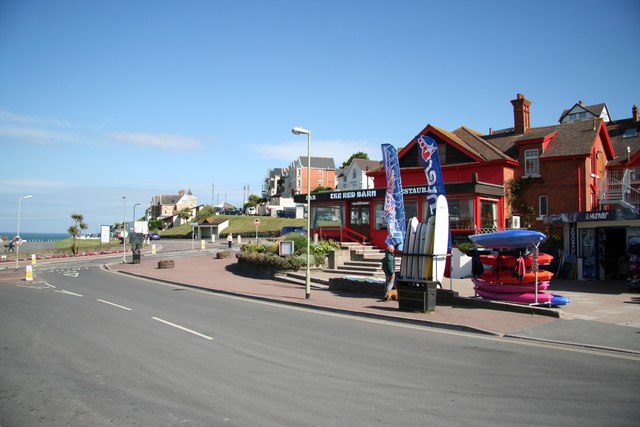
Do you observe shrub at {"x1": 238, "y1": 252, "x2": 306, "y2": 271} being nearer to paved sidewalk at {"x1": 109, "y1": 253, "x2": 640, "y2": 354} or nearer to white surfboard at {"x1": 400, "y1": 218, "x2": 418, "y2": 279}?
paved sidewalk at {"x1": 109, "y1": 253, "x2": 640, "y2": 354}

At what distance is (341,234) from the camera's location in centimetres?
2766

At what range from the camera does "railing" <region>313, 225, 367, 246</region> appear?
2742 cm

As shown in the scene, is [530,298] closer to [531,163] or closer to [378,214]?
[378,214]

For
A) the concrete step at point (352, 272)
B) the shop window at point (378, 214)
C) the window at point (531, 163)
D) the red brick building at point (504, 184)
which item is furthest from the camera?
the window at point (531, 163)

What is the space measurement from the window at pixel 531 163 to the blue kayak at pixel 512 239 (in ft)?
56.3

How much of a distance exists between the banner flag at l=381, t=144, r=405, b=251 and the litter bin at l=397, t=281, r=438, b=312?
4.55m

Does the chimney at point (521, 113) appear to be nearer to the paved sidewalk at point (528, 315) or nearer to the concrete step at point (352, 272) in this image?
the paved sidewalk at point (528, 315)

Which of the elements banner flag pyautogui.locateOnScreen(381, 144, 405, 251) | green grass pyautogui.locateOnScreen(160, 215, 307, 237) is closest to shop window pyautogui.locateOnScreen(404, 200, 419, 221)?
banner flag pyautogui.locateOnScreen(381, 144, 405, 251)

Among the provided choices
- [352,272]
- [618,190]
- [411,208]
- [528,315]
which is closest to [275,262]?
[352,272]

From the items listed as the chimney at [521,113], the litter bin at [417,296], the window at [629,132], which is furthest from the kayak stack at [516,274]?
the window at [629,132]

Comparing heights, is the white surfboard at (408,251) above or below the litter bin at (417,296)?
above

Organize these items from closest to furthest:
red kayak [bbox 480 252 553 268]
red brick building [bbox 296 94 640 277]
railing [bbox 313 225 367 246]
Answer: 1. red kayak [bbox 480 252 553 268]
2. red brick building [bbox 296 94 640 277]
3. railing [bbox 313 225 367 246]

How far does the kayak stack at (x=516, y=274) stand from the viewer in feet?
43.8

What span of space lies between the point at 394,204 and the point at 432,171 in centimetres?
188
